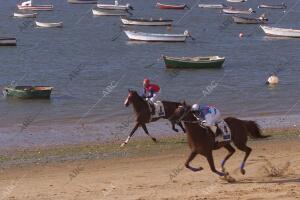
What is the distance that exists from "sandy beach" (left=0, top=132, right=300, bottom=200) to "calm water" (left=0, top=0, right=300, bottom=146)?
4580 mm

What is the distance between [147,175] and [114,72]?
99.6 ft

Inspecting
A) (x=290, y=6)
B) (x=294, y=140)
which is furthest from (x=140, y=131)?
(x=290, y=6)

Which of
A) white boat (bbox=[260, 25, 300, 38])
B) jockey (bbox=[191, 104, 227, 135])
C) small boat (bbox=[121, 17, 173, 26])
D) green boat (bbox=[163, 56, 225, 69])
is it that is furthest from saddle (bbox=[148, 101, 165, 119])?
small boat (bbox=[121, 17, 173, 26])

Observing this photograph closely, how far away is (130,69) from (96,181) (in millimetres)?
32603

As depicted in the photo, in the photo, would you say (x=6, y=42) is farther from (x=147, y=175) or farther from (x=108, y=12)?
(x=147, y=175)

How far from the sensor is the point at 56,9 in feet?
364

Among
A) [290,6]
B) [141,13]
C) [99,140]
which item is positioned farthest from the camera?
[290,6]

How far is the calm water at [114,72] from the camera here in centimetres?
3170

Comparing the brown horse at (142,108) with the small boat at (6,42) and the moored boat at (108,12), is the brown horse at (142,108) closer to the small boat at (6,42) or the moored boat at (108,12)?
the small boat at (6,42)

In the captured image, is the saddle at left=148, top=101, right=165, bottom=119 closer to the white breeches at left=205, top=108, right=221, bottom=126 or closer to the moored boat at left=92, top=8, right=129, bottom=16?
the white breeches at left=205, top=108, right=221, bottom=126

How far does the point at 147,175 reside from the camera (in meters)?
18.2

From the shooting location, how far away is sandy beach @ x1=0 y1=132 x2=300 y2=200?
16.0 m

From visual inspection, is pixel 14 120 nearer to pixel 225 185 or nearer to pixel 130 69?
pixel 225 185

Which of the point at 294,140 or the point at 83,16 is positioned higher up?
the point at 294,140
